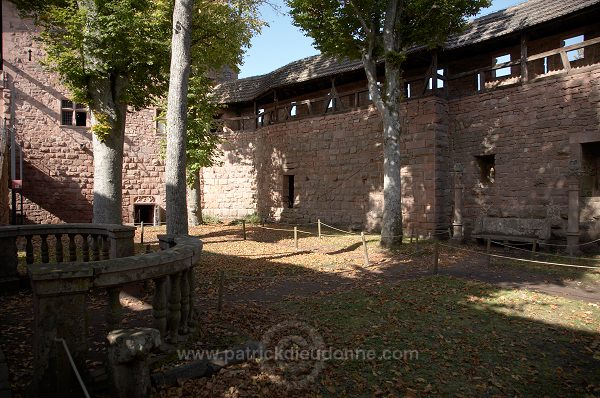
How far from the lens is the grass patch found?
12.7 ft

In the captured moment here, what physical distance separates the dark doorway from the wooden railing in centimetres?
647

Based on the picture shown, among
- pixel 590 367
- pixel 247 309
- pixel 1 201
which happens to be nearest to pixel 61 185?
pixel 1 201

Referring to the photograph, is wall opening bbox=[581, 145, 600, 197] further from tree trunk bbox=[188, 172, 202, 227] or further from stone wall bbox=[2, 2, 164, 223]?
stone wall bbox=[2, 2, 164, 223]

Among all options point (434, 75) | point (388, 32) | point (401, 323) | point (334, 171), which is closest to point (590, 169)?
point (434, 75)

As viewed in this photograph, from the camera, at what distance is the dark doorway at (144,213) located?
19781 mm

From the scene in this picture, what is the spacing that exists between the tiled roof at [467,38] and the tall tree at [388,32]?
1429mm

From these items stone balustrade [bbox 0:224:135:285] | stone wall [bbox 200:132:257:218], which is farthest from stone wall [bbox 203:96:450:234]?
stone balustrade [bbox 0:224:135:285]

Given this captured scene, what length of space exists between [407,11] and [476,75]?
430 cm

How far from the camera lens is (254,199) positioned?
20.7 meters

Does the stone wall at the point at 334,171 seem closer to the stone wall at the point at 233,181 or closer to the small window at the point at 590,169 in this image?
the stone wall at the point at 233,181

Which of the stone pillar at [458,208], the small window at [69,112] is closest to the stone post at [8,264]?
the stone pillar at [458,208]

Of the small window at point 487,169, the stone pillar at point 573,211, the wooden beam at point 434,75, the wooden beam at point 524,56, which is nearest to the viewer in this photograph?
the stone pillar at point 573,211

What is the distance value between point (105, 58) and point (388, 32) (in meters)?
7.74

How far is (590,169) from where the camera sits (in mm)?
11367
